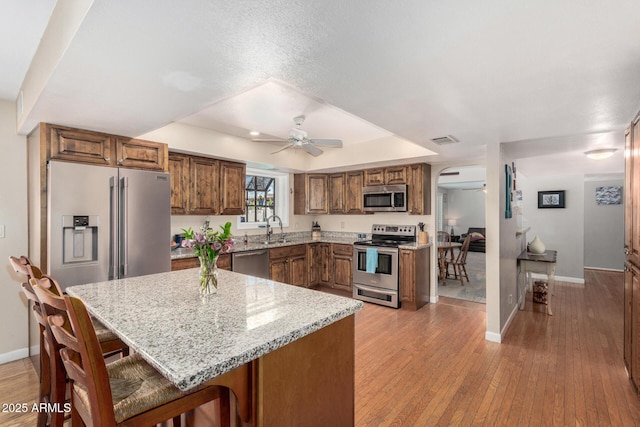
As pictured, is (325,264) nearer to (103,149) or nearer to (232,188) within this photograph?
(232,188)

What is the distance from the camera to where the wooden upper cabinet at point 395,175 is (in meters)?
4.71

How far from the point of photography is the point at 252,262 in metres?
4.28

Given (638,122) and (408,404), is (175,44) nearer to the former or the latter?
(408,404)

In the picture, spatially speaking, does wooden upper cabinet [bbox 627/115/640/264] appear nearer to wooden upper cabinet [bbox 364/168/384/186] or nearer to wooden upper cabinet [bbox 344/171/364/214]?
wooden upper cabinet [bbox 364/168/384/186]

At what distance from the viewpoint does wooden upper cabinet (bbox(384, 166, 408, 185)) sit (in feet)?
15.5

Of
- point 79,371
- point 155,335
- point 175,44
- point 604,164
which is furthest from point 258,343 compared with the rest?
point 604,164

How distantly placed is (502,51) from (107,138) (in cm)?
315

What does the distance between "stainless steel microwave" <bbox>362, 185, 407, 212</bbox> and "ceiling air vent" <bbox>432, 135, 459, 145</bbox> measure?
1.45m

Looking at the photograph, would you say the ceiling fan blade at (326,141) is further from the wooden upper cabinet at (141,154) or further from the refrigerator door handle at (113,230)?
the refrigerator door handle at (113,230)

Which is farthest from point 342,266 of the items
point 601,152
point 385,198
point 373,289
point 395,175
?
point 601,152

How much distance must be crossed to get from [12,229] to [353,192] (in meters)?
4.28

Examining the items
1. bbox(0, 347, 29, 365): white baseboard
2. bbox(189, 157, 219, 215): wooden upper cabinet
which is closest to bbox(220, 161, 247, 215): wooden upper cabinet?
bbox(189, 157, 219, 215): wooden upper cabinet

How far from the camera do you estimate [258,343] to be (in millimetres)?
1097

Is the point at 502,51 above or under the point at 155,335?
above
